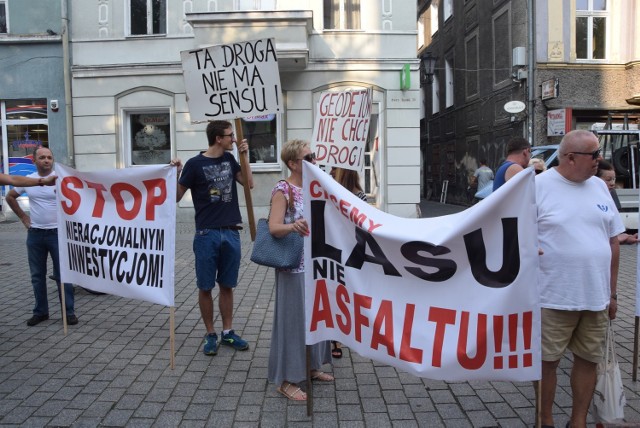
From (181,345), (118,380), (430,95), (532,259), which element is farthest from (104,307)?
(430,95)

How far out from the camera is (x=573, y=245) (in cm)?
321

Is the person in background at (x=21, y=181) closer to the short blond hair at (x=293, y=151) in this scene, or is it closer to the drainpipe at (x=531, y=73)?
the short blond hair at (x=293, y=151)

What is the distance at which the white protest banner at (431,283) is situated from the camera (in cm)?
294

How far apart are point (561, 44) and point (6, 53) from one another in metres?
15.9

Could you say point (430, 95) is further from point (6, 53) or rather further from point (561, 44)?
point (6, 53)

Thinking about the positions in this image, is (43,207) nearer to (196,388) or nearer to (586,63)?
(196,388)

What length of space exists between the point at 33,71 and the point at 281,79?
6754 millimetres

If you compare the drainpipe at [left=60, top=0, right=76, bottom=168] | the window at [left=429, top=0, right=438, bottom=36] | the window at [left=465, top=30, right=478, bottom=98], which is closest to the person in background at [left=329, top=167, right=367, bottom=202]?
the drainpipe at [left=60, top=0, right=76, bottom=168]

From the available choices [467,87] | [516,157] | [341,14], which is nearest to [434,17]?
[467,87]

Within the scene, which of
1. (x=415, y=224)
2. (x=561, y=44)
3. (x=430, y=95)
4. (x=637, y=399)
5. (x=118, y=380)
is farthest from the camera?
(x=430, y=95)

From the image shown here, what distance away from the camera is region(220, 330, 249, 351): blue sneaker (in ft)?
16.4

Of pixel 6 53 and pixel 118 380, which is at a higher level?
pixel 6 53

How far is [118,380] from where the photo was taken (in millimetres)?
4324

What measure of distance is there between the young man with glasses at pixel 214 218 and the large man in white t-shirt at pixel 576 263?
2617 millimetres
